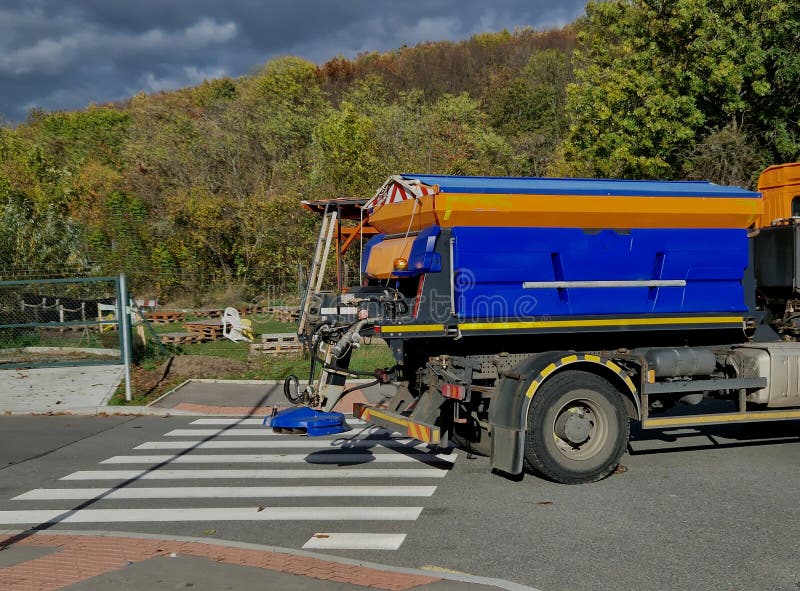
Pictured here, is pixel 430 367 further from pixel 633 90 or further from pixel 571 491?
pixel 633 90

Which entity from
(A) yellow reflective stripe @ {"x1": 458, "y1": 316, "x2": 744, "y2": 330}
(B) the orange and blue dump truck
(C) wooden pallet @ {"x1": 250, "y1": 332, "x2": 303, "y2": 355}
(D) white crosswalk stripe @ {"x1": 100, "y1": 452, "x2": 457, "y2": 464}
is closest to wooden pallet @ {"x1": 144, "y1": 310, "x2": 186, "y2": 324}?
(C) wooden pallet @ {"x1": 250, "y1": 332, "x2": 303, "y2": 355}

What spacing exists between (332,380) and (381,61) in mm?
97777

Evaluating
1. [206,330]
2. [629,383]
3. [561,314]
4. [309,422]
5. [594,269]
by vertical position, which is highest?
[594,269]

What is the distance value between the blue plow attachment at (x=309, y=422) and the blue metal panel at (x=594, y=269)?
182 centimetres

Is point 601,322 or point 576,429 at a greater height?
point 601,322

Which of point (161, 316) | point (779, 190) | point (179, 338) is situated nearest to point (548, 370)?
point (779, 190)

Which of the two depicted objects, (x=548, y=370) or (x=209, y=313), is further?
(x=209, y=313)

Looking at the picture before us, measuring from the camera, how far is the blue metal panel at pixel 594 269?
7.83 meters

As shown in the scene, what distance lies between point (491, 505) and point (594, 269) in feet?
9.16

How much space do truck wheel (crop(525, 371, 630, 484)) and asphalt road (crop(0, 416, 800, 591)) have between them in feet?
0.71

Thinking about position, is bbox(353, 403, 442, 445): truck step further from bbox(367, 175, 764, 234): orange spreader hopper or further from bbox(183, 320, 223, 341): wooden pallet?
bbox(183, 320, 223, 341): wooden pallet

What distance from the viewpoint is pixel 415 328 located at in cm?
777

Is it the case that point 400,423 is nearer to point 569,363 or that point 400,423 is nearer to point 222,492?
point 569,363

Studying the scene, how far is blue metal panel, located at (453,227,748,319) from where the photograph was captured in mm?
7832
